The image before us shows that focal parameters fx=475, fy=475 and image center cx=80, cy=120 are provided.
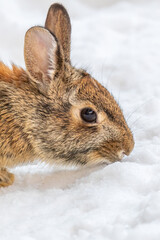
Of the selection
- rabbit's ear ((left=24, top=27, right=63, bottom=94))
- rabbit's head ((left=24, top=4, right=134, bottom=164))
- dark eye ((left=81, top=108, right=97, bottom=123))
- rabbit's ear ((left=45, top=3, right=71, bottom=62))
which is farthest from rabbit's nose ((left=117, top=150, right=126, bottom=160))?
rabbit's ear ((left=45, top=3, right=71, bottom=62))

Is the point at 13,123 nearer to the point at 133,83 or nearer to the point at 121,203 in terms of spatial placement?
the point at 121,203

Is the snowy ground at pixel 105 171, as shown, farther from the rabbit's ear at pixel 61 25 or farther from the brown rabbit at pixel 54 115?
the rabbit's ear at pixel 61 25

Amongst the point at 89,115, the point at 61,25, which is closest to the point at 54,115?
the point at 89,115

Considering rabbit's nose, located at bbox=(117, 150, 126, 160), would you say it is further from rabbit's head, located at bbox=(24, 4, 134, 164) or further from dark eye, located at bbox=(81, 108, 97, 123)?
dark eye, located at bbox=(81, 108, 97, 123)

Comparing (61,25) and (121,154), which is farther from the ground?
(61,25)

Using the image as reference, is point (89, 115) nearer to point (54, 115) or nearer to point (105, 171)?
point (54, 115)

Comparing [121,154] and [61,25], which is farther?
[61,25]

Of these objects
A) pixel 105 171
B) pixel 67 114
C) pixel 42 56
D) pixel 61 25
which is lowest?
pixel 105 171
